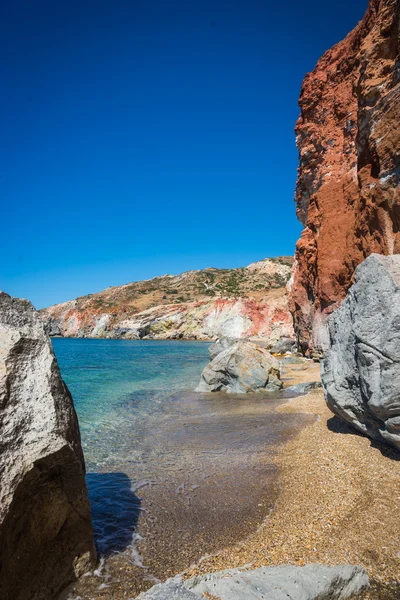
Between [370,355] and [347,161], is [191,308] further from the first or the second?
[370,355]

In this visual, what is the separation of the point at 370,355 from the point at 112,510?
4596 millimetres

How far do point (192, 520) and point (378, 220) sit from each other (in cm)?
1154

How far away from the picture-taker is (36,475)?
3.21 meters

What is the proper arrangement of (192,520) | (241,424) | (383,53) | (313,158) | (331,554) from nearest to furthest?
(331,554) < (192,520) < (241,424) < (383,53) < (313,158)

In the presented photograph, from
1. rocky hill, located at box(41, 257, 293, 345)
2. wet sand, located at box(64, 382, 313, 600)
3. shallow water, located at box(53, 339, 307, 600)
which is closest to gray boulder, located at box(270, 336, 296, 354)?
rocky hill, located at box(41, 257, 293, 345)

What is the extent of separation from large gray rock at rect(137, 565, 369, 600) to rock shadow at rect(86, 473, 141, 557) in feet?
3.75

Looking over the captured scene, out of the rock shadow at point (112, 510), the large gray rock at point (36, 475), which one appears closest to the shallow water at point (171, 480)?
the rock shadow at point (112, 510)

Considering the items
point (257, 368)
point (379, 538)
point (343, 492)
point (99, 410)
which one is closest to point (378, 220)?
point (257, 368)

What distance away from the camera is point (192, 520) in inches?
195

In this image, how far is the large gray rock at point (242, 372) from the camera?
51.3 ft

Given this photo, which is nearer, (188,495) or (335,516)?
(335,516)

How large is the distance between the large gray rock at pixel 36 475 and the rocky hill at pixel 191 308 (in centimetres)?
5221

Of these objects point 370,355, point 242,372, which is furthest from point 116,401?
point 370,355

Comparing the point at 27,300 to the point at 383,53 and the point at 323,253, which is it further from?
the point at 323,253
